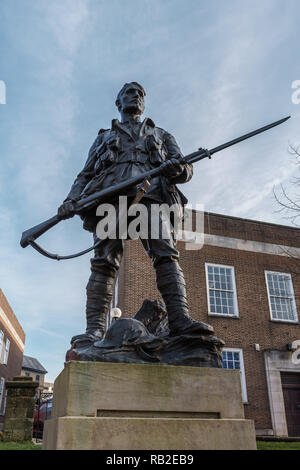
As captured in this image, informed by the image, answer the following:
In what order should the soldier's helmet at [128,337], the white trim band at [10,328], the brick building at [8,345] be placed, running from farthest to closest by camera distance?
the white trim band at [10,328] → the brick building at [8,345] → the soldier's helmet at [128,337]

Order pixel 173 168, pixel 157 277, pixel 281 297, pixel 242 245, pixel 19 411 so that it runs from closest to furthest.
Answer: pixel 157 277
pixel 173 168
pixel 19 411
pixel 281 297
pixel 242 245

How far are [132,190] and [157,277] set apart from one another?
3.34ft

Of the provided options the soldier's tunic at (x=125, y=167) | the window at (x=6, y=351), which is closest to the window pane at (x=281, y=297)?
the soldier's tunic at (x=125, y=167)

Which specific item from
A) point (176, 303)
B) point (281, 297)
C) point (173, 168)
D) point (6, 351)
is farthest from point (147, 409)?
point (6, 351)

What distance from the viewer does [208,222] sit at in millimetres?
20266

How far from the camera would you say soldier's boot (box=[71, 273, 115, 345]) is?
4.06 metres

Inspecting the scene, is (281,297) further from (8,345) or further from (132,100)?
(8,345)

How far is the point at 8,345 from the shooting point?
35.6 m

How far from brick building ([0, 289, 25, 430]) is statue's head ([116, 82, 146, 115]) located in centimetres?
2903

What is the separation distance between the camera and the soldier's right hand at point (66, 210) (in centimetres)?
451

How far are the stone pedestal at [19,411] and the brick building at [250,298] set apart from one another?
6.96 m

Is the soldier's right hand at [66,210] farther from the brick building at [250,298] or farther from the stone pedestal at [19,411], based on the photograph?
the brick building at [250,298]

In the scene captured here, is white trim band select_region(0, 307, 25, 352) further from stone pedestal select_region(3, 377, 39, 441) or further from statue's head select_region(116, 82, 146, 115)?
statue's head select_region(116, 82, 146, 115)

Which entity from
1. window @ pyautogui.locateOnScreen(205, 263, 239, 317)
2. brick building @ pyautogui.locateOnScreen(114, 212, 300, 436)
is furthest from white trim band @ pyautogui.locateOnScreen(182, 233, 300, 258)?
window @ pyautogui.locateOnScreen(205, 263, 239, 317)
